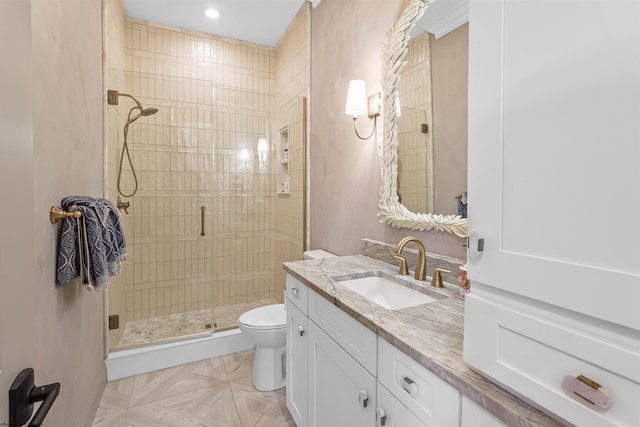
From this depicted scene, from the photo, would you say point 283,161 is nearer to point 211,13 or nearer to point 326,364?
point 211,13

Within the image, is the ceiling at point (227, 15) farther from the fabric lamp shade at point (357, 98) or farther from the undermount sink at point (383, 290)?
the undermount sink at point (383, 290)

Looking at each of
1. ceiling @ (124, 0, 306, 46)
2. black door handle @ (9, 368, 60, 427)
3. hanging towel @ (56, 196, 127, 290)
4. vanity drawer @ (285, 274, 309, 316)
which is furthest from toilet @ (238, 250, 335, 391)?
ceiling @ (124, 0, 306, 46)

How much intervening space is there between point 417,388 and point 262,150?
9.16 ft

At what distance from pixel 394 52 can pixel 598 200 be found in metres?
1.47

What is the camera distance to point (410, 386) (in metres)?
0.84

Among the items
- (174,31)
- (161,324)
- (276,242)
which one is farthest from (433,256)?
(174,31)

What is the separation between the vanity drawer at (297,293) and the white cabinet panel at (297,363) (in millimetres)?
31

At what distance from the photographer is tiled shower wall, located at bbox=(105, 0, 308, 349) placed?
2840 millimetres

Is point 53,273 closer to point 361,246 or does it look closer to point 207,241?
point 361,246

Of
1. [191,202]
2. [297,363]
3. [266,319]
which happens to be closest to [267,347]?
[266,319]

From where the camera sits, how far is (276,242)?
332cm

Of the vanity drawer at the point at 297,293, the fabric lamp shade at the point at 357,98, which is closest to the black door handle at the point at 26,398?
the vanity drawer at the point at 297,293

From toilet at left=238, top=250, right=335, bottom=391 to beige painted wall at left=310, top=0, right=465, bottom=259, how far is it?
0.70m

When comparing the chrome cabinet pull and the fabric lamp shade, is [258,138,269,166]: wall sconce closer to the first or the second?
the fabric lamp shade
